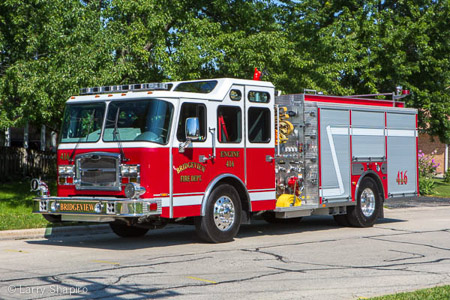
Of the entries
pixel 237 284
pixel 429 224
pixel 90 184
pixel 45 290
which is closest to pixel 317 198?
pixel 429 224

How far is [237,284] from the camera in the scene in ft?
26.9

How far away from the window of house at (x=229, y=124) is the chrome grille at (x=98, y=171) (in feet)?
6.60

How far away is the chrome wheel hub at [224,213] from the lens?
11992 millimetres

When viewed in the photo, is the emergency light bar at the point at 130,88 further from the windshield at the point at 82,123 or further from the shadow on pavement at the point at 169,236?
the shadow on pavement at the point at 169,236

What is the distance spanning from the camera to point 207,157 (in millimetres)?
11789

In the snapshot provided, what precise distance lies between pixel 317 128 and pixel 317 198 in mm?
1432

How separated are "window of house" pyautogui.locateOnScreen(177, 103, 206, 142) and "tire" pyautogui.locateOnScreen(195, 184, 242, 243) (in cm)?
109

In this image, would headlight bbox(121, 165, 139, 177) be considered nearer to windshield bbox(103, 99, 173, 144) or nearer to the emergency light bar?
windshield bbox(103, 99, 173, 144)

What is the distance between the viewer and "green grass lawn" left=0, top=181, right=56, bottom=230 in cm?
1418

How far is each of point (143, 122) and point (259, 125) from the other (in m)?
2.65

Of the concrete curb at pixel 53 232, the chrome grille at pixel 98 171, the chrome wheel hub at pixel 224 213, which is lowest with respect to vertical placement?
the concrete curb at pixel 53 232

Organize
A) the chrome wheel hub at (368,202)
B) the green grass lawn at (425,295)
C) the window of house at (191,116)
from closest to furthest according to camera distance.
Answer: the green grass lawn at (425,295), the window of house at (191,116), the chrome wheel hub at (368,202)

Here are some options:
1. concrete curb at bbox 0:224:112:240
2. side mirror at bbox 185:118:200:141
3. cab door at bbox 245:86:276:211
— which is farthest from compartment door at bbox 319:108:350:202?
concrete curb at bbox 0:224:112:240

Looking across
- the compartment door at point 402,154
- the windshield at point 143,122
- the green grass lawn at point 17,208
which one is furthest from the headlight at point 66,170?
the compartment door at point 402,154
